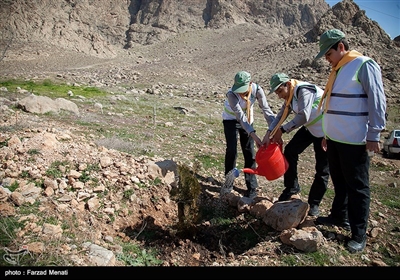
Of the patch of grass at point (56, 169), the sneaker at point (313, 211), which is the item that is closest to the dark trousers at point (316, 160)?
the sneaker at point (313, 211)

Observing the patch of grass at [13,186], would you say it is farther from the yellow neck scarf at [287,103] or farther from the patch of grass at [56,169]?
the yellow neck scarf at [287,103]

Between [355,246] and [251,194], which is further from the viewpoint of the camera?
[251,194]

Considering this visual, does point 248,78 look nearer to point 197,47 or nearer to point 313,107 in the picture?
point 313,107

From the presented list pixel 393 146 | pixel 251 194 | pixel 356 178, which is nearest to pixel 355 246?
pixel 356 178

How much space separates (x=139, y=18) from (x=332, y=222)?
54.9 meters

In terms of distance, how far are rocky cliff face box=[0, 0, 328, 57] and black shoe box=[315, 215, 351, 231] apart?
116ft

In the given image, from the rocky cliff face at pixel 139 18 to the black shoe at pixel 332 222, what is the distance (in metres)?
35.2

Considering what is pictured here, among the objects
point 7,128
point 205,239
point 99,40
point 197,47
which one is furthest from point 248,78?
point 197,47

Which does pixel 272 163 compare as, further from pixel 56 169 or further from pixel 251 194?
pixel 56 169

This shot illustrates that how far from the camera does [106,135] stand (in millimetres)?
5898

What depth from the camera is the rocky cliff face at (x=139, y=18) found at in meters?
34.4

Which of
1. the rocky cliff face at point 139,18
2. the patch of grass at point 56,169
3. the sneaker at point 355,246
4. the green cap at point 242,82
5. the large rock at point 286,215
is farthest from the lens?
the rocky cliff face at point 139,18

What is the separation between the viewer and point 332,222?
3.30 m

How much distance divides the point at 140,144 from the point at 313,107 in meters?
3.25
